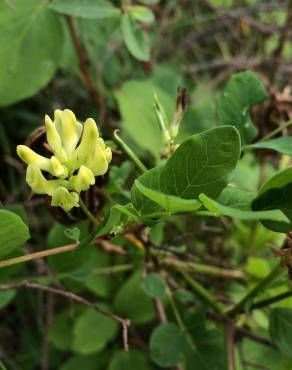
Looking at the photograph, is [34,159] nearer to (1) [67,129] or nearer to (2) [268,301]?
(1) [67,129]

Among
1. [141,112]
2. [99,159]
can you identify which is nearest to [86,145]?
[99,159]

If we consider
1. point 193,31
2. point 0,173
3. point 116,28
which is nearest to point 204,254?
point 0,173

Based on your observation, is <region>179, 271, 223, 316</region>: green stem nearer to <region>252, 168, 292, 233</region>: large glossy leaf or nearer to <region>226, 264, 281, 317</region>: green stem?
<region>226, 264, 281, 317</region>: green stem

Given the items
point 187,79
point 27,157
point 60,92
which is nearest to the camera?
point 27,157

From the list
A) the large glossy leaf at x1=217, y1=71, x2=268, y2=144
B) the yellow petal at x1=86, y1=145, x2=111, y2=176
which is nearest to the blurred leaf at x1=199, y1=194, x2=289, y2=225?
the yellow petal at x1=86, y1=145, x2=111, y2=176

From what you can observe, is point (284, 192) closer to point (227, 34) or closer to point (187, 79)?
point (187, 79)

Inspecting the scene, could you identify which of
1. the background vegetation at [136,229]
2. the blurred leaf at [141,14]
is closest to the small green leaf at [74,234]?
the background vegetation at [136,229]

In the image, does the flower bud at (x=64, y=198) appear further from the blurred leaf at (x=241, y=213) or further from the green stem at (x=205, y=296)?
the green stem at (x=205, y=296)
